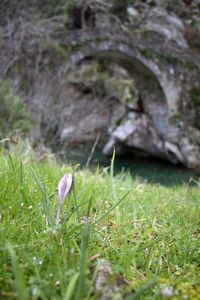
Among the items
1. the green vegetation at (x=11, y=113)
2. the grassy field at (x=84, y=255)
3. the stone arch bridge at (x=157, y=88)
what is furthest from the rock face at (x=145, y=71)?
the grassy field at (x=84, y=255)

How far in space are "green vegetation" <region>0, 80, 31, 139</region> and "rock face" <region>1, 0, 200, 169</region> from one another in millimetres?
4243

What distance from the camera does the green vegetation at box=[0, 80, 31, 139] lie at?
6.99m

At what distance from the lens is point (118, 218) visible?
3.48ft

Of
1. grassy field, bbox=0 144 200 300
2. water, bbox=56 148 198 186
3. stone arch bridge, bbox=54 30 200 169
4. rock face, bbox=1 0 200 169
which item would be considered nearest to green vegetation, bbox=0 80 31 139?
water, bbox=56 148 198 186

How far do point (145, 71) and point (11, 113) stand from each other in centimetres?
815

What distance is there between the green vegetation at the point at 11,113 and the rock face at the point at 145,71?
424 centimetres

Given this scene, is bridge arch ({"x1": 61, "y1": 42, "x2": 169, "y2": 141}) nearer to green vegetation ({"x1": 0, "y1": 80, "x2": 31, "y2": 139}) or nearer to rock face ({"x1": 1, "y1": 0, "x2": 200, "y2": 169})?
rock face ({"x1": 1, "y1": 0, "x2": 200, "y2": 169})

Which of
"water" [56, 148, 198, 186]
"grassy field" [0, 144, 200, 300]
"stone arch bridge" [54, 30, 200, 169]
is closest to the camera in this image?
"grassy field" [0, 144, 200, 300]

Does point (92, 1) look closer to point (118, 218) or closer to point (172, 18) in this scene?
point (172, 18)

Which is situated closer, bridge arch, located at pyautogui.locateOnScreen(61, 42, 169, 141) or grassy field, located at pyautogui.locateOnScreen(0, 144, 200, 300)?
grassy field, located at pyautogui.locateOnScreen(0, 144, 200, 300)

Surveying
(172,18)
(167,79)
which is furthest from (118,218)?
(172,18)

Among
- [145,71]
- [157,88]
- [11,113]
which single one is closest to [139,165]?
[157,88]

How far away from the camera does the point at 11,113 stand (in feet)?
23.8

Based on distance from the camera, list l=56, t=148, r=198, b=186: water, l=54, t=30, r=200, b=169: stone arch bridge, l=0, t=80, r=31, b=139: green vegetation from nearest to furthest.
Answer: l=0, t=80, r=31, b=139: green vegetation, l=56, t=148, r=198, b=186: water, l=54, t=30, r=200, b=169: stone arch bridge
